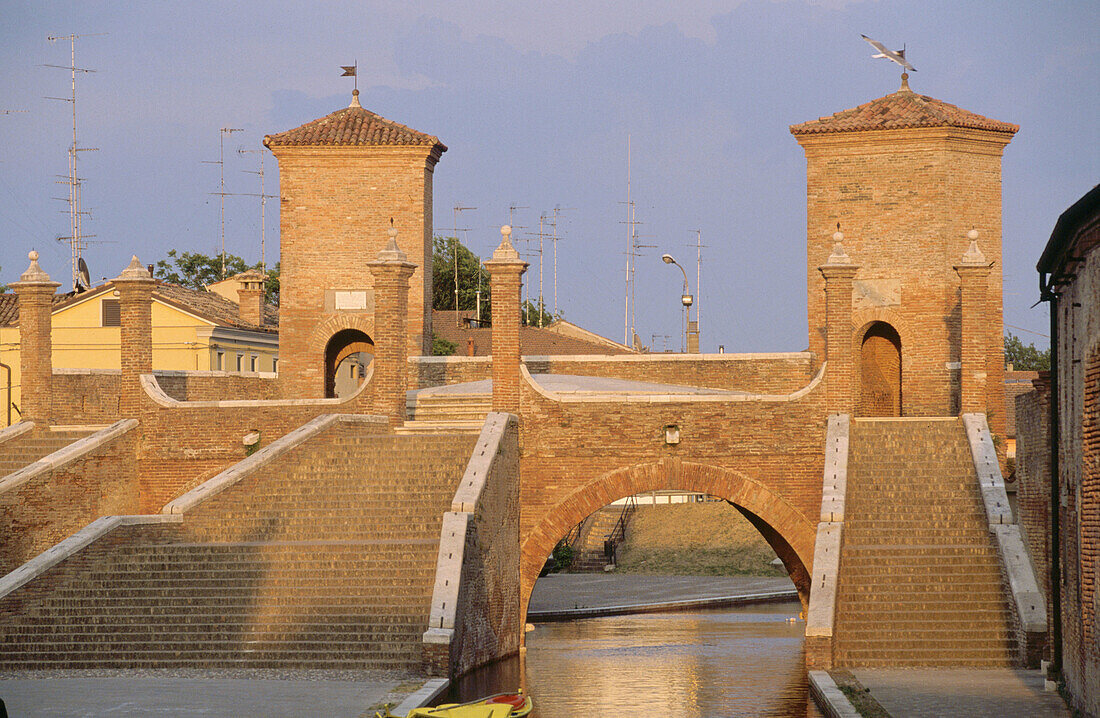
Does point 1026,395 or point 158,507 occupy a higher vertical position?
point 1026,395

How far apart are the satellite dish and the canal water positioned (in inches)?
798

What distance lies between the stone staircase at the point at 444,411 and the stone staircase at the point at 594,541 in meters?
19.1

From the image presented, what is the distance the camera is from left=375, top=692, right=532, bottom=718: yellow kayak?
14719 millimetres

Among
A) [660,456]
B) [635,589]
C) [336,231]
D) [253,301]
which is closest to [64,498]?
[336,231]

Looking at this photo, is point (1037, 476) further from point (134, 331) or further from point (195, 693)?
point (134, 331)

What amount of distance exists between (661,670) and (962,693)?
545 cm

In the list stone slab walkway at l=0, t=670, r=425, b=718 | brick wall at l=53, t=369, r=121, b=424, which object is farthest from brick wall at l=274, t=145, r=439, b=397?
stone slab walkway at l=0, t=670, r=425, b=718

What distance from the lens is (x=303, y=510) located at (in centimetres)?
2188

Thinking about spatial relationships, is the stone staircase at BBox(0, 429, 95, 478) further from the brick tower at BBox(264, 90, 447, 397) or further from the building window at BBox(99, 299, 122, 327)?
the building window at BBox(99, 299, 122, 327)

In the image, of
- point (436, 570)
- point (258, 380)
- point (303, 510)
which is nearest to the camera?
point (436, 570)

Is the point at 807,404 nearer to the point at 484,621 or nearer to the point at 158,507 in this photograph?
the point at 484,621

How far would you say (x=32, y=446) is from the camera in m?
26.8

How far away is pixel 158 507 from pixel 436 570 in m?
8.10

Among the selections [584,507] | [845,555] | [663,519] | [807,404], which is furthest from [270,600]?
[663,519]
